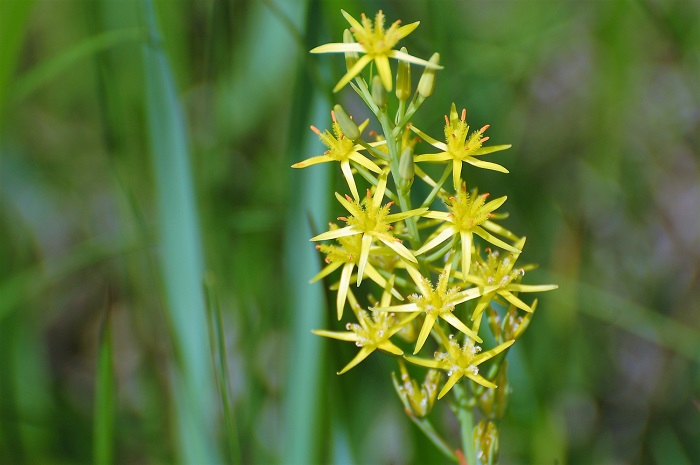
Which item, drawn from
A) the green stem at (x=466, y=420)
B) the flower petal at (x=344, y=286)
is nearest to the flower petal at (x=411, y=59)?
the flower petal at (x=344, y=286)

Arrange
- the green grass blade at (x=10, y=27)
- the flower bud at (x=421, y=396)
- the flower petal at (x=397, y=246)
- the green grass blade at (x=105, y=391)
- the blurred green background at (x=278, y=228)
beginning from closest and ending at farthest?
the flower petal at (x=397, y=246)
the flower bud at (x=421, y=396)
the green grass blade at (x=105, y=391)
the green grass blade at (x=10, y=27)
the blurred green background at (x=278, y=228)

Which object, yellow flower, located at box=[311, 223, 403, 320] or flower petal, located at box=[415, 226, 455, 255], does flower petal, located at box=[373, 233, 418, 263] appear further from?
yellow flower, located at box=[311, 223, 403, 320]

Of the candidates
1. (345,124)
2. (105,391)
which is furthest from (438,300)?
(105,391)

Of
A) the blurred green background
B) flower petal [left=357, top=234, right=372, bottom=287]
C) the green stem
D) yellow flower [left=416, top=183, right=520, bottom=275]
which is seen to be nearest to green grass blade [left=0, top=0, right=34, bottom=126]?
the blurred green background

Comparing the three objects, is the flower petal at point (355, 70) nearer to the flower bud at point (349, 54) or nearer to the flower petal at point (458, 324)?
the flower bud at point (349, 54)

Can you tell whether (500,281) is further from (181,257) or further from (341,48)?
(181,257)

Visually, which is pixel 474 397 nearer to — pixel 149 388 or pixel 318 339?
pixel 318 339
